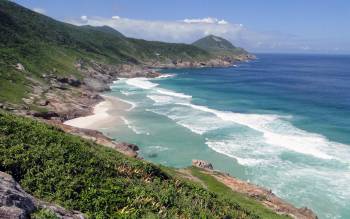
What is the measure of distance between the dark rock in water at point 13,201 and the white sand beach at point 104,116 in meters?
51.1

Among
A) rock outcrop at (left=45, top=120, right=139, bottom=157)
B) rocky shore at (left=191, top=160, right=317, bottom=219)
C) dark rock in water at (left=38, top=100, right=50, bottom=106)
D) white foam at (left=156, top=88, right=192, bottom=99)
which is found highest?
rock outcrop at (left=45, top=120, right=139, bottom=157)

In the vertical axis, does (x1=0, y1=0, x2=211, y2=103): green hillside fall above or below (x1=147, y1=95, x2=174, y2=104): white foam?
above

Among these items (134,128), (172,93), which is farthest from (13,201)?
(172,93)

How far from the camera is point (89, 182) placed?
688 inches

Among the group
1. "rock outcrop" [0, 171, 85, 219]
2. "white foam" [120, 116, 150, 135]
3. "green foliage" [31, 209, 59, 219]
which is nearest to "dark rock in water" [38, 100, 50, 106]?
"white foam" [120, 116, 150, 135]

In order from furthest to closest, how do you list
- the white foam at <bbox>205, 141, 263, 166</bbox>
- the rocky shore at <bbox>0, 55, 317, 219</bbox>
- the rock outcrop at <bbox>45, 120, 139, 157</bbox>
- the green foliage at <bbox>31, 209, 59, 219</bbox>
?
the white foam at <bbox>205, 141, 263, 166</bbox> → the rock outcrop at <bbox>45, 120, 139, 157</bbox> → the rocky shore at <bbox>0, 55, 317, 219</bbox> → the green foliage at <bbox>31, 209, 59, 219</bbox>

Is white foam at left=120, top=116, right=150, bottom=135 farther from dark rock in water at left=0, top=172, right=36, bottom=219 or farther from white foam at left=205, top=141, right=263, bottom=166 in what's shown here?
dark rock in water at left=0, top=172, right=36, bottom=219

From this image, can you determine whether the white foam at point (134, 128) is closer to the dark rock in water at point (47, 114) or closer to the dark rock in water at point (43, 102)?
the dark rock in water at point (47, 114)

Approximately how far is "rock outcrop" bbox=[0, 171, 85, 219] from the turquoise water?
3004 centimetres

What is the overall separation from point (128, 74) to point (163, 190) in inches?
5610

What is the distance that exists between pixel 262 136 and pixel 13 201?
5380 cm

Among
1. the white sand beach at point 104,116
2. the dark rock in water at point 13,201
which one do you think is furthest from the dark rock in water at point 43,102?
the dark rock in water at point 13,201

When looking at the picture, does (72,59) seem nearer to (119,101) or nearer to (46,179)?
(119,101)

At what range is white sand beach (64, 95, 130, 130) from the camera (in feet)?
217
